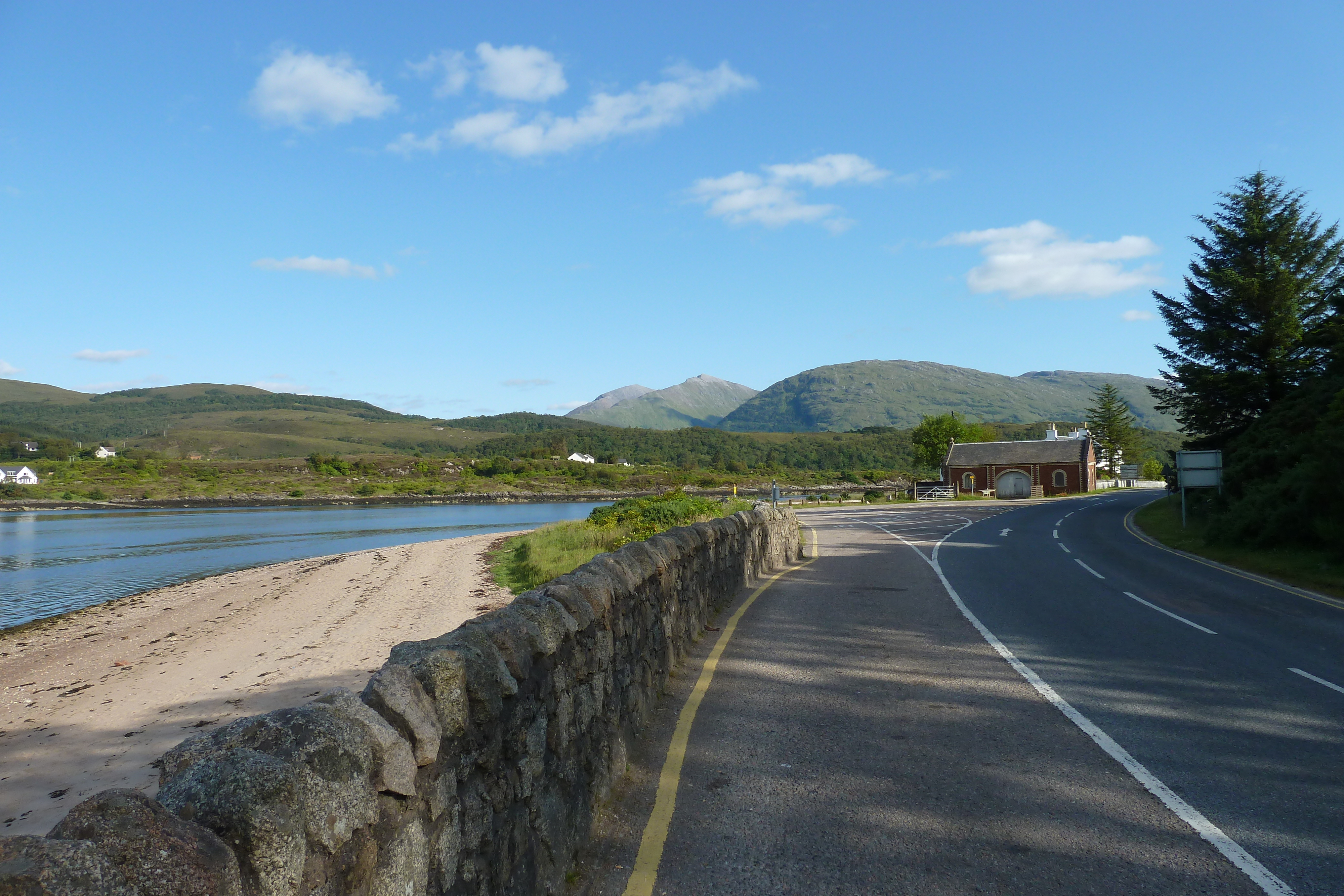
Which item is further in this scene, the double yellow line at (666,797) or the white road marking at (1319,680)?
the white road marking at (1319,680)

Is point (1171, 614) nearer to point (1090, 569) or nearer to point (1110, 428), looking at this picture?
point (1090, 569)

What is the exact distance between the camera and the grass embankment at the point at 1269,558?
15031mm

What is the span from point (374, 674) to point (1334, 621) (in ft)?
43.7

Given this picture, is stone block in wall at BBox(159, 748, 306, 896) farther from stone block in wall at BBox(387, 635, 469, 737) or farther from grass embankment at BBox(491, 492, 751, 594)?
grass embankment at BBox(491, 492, 751, 594)

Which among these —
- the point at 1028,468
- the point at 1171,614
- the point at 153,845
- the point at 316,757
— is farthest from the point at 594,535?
the point at 1028,468

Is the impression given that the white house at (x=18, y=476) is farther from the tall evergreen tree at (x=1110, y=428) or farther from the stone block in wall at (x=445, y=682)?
the tall evergreen tree at (x=1110, y=428)

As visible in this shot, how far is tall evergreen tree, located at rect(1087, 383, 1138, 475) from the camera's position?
10988 cm

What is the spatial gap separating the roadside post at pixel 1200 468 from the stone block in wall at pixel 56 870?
2916 cm

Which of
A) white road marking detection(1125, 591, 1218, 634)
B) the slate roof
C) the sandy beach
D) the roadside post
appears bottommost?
the sandy beach

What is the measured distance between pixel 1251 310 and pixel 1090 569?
1981 centimetres

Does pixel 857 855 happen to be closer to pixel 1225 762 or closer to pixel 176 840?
pixel 1225 762

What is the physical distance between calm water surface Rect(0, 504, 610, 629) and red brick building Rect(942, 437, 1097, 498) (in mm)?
38141

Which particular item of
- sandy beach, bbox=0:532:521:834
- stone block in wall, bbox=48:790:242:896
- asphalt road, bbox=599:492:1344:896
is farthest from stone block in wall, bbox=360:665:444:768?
asphalt road, bbox=599:492:1344:896

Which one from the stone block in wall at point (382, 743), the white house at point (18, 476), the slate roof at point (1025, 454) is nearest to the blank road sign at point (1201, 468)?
the stone block in wall at point (382, 743)
